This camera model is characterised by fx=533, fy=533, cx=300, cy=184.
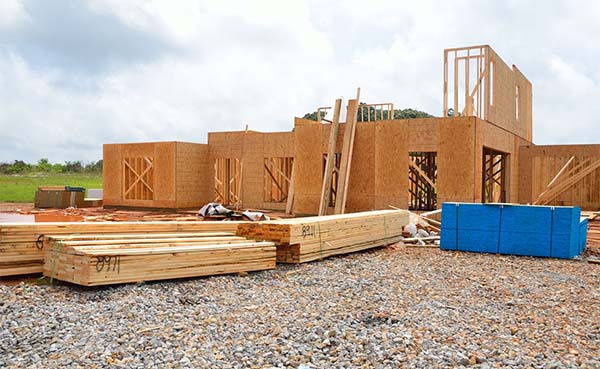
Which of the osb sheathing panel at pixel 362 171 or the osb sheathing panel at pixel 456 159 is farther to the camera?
the osb sheathing panel at pixel 362 171

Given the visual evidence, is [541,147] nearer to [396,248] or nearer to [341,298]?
[396,248]

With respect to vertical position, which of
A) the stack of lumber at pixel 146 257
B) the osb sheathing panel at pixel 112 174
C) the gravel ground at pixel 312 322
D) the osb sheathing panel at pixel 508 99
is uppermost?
the osb sheathing panel at pixel 508 99

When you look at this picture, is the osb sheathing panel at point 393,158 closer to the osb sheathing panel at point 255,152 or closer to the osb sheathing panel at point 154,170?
the osb sheathing panel at point 255,152

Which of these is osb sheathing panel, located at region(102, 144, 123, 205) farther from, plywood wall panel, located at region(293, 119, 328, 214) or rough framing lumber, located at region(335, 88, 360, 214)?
rough framing lumber, located at region(335, 88, 360, 214)

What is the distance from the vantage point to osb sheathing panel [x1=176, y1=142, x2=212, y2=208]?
22172mm

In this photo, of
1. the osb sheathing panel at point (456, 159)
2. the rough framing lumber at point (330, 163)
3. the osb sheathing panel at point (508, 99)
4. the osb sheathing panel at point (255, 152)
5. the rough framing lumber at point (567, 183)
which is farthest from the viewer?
the osb sheathing panel at point (255, 152)

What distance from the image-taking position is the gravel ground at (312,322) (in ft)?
15.6

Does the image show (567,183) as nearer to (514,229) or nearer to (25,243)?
(514,229)

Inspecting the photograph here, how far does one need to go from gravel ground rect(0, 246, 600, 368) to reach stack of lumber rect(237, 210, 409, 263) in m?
0.73

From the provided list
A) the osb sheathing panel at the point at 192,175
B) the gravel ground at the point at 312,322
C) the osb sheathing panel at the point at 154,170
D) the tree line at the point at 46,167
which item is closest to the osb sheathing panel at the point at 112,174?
the osb sheathing panel at the point at 154,170

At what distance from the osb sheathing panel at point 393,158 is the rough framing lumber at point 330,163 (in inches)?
53.9

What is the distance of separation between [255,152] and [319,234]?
12043mm

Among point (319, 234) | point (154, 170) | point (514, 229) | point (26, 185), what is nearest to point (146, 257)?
point (319, 234)

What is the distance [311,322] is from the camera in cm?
575
